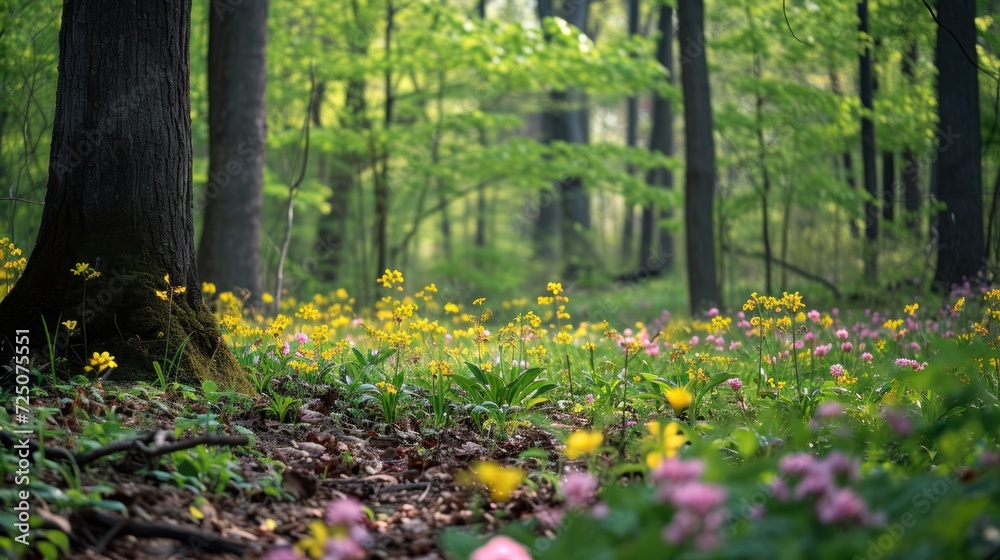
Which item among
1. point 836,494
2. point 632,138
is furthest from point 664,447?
point 632,138

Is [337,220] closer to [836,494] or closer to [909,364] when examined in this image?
[909,364]

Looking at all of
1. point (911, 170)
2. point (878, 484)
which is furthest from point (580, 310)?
point (878, 484)

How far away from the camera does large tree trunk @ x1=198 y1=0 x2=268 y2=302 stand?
7.77 meters

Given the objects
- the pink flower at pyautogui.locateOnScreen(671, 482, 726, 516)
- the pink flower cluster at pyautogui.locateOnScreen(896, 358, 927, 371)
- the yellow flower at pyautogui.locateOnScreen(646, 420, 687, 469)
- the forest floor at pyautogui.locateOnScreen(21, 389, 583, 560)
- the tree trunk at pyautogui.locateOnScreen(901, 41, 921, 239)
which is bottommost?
the forest floor at pyautogui.locateOnScreen(21, 389, 583, 560)

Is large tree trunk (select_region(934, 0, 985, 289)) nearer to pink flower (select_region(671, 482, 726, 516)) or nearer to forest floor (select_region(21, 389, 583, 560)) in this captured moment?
forest floor (select_region(21, 389, 583, 560))

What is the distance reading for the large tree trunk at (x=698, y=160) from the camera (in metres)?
9.38

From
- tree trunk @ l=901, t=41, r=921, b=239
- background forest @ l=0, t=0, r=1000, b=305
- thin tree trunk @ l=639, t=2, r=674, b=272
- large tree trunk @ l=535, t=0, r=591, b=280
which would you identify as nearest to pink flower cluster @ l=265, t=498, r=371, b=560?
background forest @ l=0, t=0, r=1000, b=305

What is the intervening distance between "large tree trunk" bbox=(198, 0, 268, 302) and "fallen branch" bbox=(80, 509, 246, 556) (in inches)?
238

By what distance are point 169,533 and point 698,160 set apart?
864 centimetres

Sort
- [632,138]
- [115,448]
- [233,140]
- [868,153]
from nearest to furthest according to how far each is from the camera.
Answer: [115,448], [233,140], [868,153], [632,138]

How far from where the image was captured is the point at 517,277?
48.4ft

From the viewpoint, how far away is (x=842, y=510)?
141 cm

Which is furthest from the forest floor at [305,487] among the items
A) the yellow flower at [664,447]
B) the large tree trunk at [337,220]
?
the large tree trunk at [337,220]

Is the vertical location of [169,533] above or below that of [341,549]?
below
